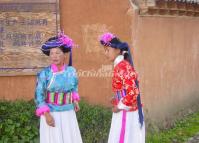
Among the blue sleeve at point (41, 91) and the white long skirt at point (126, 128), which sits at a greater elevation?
the blue sleeve at point (41, 91)

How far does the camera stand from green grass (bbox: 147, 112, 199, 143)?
29.8 ft

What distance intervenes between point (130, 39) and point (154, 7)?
824 millimetres

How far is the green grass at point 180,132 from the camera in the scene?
909 cm

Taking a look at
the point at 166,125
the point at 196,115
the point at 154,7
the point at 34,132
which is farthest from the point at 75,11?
the point at 196,115

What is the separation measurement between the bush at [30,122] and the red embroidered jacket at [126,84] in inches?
72.8

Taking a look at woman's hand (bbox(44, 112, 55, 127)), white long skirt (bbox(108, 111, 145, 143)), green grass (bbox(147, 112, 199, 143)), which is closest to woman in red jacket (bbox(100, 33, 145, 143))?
white long skirt (bbox(108, 111, 145, 143))

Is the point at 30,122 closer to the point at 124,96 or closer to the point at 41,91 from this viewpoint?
the point at 41,91

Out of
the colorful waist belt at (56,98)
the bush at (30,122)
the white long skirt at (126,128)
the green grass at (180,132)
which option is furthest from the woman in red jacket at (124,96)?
the green grass at (180,132)

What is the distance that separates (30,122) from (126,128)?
202cm

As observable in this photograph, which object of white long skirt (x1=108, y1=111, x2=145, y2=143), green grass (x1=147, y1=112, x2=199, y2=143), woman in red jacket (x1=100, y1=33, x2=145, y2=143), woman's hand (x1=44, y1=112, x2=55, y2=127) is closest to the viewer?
woman's hand (x1=44, y1=112, x2=55, y2=127)

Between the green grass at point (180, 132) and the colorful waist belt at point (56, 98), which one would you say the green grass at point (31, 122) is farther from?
the colorful waist belt at point (56, 98)

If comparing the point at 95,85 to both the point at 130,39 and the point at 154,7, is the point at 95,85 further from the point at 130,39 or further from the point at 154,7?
the point at 154,7

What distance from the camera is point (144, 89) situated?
917cm

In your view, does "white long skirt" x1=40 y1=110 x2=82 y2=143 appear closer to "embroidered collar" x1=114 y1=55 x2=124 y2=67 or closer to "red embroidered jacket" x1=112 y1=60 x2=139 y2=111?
"red embroidered jacket" x1=112 y1=60 x2=139 y2=111
